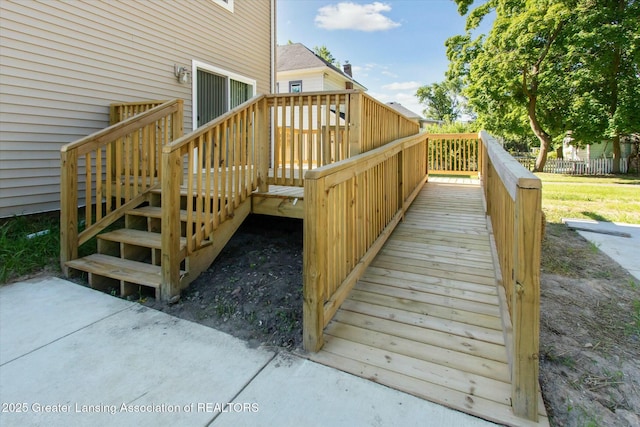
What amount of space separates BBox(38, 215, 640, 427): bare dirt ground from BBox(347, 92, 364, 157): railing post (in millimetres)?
1173

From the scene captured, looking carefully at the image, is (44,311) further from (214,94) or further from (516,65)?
(516,65)

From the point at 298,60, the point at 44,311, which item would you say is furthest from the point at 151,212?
the point at 298,60

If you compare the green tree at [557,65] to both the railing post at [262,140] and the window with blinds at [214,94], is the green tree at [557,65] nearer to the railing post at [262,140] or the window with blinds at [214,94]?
the window with blinds at [214,94]

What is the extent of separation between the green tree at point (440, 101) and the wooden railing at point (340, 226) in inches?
1718

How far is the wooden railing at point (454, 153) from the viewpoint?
8.52 m

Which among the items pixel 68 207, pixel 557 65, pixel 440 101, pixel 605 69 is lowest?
pixel 68 207

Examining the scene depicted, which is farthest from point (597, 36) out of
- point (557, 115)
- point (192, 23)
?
point (192, 23)

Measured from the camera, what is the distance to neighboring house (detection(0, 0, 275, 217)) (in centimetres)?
391

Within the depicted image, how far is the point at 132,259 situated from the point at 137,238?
26 cm

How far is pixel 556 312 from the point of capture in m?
2.64

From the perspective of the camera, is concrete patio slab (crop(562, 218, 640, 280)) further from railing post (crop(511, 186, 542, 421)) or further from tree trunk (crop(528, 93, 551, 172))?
tree trunk (crop(528, 93, 551, 172))

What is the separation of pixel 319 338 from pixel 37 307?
228 cm

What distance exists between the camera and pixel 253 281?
3.04m

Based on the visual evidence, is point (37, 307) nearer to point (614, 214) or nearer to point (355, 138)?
point (355, 138)
